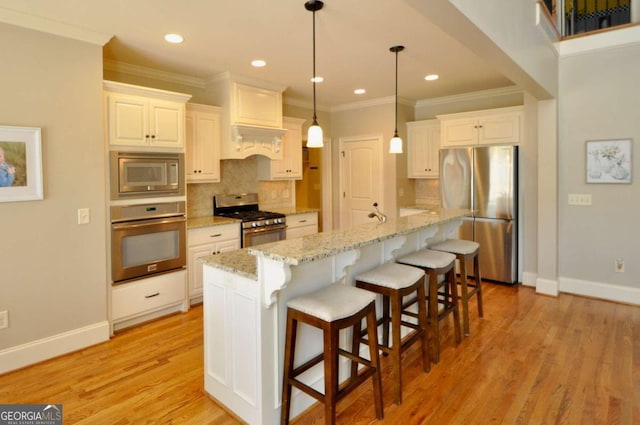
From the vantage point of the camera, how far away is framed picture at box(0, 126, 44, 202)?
272 centimetres

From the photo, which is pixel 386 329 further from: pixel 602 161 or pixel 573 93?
pixel 573 93

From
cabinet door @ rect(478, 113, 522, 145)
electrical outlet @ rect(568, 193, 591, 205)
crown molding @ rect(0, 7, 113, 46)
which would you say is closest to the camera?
crown molding @ rect(0, 7, 113, 46)

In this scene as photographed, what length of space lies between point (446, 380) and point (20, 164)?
3428mm

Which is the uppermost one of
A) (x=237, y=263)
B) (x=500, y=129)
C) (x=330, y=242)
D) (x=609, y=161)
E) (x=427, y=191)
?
(x=500, y=129)

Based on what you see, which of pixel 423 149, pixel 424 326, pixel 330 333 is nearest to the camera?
pixel 330 333

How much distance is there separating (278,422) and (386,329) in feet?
3.41

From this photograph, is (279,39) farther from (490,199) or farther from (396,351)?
(490,199)

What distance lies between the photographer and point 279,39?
330cm

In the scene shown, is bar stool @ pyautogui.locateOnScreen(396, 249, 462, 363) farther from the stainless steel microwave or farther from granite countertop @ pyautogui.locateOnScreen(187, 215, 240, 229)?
the stainless steel microwave

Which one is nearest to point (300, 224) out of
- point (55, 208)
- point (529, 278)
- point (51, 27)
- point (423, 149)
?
point (423, 149)

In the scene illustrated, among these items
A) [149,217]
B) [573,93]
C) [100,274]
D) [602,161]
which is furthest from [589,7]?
[100,274]

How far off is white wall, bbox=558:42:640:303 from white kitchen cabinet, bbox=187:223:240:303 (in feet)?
12.5

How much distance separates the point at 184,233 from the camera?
12.8 feet

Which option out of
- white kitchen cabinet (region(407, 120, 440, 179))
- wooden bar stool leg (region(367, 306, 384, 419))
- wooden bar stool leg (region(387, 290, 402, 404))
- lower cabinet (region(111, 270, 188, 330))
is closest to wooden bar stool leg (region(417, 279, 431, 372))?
wooden bar stool leg (region(387, 290, 402, 404))
